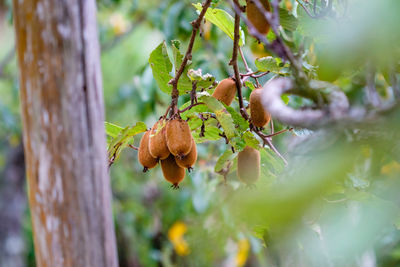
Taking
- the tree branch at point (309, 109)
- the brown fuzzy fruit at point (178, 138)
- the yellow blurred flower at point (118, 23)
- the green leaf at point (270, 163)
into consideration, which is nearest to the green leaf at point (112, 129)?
the brown fuzzy fruit at point (178, 138)

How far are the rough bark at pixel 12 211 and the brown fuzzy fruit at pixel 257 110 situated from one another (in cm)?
296

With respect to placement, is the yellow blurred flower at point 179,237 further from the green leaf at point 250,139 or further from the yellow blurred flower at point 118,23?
the green leaf at point 250,139

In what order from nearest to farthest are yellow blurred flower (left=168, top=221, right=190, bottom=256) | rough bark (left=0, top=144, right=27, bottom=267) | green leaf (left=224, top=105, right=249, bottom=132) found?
1. green leaf (left=224, top=105, right=249, bottom=132)
2. yellow blurred flower (left=168, top=221, right=190, bottom=256)
3. rough bark (left=0, top=144, right=27, bottom=267)

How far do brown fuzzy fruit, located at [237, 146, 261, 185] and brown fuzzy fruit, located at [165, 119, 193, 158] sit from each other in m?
0.08

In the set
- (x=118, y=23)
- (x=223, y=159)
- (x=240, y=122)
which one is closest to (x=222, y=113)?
(x=240, y=122)

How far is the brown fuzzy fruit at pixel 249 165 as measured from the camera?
583 mm

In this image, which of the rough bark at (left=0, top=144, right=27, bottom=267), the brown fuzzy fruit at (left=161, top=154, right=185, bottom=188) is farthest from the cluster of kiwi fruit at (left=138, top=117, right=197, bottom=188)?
the rough bark at (left=0, top=144, right=27, bottom=267)

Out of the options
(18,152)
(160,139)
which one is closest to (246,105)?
(160,139)

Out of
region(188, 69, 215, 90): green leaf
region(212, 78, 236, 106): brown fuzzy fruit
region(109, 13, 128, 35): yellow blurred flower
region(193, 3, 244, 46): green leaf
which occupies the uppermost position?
region(109, 13, 128, 35): yellow blurred flower

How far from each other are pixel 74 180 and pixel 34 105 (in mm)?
98

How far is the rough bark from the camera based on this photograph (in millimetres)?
3135

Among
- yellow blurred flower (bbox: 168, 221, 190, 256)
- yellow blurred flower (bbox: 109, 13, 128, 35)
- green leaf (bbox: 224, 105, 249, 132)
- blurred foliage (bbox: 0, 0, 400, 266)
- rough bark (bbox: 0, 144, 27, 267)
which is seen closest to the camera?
blurred foliage (bbox: 0, 0, 400, 266)

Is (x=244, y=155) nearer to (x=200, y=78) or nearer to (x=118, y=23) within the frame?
(x=200, y=78)

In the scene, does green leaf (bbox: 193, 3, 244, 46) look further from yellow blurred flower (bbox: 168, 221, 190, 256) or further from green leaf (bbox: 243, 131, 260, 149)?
yellow blurred flower (bbox: 168, 221, 190, 256)
